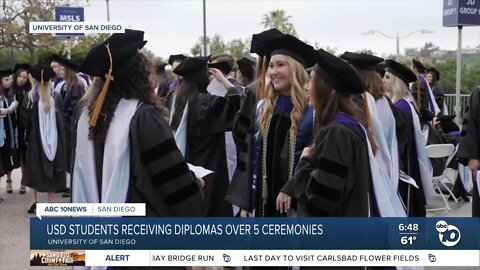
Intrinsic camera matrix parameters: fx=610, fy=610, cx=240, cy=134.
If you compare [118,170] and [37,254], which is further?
[37,254]

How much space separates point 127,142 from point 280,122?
4.27 feet

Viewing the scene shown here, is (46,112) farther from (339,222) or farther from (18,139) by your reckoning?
(339,222)

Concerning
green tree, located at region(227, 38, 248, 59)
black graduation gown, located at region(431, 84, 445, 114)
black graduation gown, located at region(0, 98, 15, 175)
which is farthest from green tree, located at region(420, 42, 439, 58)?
black graduation gown, located at region(0, 98, 15, 175)

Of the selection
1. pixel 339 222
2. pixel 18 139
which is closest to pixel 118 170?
pixel 339 222

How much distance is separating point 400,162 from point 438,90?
735 cm

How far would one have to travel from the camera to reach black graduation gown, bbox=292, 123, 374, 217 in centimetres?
308

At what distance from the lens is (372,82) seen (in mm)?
4859

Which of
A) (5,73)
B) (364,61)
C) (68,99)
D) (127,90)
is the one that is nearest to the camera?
(127,90)

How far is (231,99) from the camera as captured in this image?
5.28 meters

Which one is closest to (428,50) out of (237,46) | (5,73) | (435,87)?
(237,46)

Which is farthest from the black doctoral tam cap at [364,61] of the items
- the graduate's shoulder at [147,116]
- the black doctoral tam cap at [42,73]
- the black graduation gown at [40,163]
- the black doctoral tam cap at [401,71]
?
the black graduation gown at [40,163]

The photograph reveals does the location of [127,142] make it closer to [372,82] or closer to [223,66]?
[372,82]

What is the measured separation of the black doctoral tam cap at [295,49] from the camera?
4.04 meters

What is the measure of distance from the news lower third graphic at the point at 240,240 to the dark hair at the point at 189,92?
1481 millimetres
